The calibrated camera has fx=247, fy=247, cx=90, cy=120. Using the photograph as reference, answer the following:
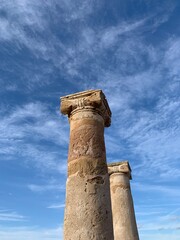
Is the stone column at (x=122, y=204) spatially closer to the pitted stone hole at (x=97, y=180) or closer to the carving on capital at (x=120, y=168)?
the carving on capital at (x=120, y=168)

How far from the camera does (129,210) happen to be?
12039mm

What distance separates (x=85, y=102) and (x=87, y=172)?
212 centimetres

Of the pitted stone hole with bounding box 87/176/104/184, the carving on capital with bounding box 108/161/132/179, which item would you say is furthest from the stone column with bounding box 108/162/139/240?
the pitted stone hole with bounding box 87/176/104/184

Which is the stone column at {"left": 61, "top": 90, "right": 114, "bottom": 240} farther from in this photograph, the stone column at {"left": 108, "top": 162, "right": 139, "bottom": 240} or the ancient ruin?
the stone column at {"left": 108, "top": 162, "right": 139, "bottom": 240}

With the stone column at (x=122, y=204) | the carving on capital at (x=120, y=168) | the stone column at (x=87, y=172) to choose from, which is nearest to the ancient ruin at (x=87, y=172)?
the stone column at (x=87, y=172)

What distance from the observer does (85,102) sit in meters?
7.17

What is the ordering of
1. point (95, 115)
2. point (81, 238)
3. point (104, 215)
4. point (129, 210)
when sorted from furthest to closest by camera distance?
point (129, 210)
point (95, 115)
point (104, 215)
point (81, 238)

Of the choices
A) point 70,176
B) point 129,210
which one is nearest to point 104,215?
point 70,176

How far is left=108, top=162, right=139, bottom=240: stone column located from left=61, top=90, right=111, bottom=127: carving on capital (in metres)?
6.22

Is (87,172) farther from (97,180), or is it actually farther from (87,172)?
(97,180)

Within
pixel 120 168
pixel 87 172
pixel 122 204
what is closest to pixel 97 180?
pixel 87 172

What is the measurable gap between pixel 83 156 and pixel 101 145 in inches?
25.8

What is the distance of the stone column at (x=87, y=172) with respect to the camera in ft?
17.7

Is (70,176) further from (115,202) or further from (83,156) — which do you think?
(115,202)
